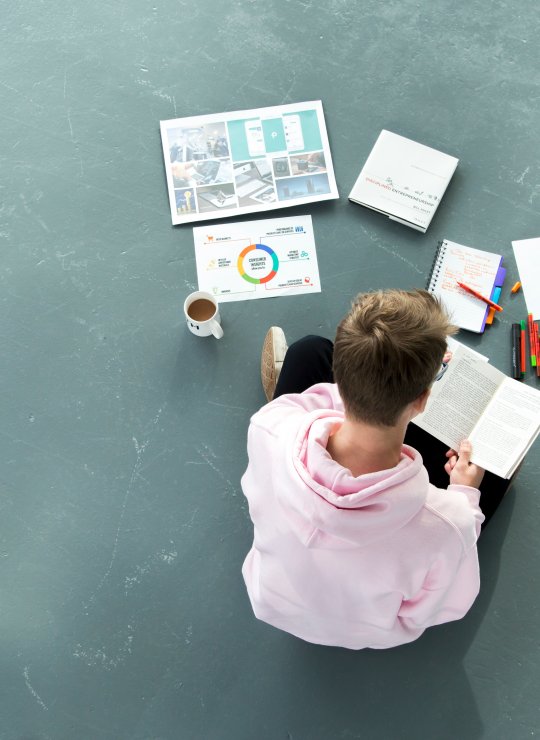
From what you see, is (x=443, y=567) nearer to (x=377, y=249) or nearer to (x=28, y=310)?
(x=377, y=249)

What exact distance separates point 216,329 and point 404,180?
2.30 feet

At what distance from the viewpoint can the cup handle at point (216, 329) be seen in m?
1.57

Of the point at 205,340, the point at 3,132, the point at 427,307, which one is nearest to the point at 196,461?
the point at 205,340

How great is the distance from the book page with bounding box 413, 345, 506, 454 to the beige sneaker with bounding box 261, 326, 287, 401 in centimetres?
37

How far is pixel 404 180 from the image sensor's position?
5.71 ft

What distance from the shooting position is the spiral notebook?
164 centimetres

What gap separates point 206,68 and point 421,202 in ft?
2.57

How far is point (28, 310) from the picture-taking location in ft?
5.53

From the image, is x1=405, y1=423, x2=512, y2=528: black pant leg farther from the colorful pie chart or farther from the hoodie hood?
the colorful pie chart

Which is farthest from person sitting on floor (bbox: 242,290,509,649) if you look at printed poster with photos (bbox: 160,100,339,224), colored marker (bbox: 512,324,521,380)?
printed poster with photos (bbox: 160,100,339,224)

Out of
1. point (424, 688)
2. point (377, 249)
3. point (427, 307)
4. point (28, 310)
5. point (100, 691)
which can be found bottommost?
point (100, 691)

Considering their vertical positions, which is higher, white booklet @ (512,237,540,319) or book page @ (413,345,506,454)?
white booklet @ (512,237,540,319)

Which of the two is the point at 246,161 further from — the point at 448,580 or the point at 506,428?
the point at 448,580

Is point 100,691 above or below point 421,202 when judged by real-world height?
below
